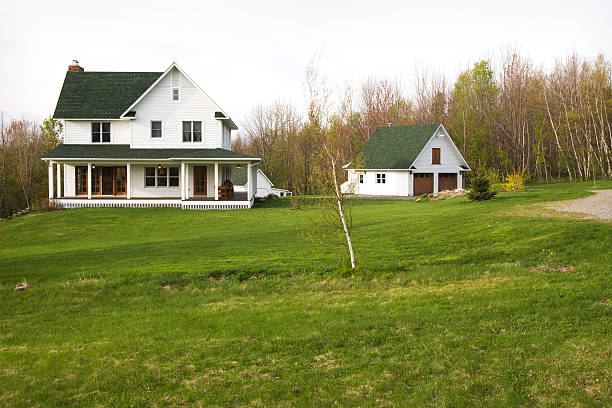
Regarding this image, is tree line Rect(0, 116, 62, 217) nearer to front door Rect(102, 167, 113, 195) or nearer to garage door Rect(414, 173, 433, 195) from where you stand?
front door Rect(102, 167, 113, 195)

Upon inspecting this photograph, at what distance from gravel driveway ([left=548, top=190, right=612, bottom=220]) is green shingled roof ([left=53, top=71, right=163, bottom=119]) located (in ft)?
90.1

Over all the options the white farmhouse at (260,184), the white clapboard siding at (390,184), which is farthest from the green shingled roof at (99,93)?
the white clapboard siding at (390,184)

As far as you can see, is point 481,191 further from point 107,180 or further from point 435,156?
point 107,180

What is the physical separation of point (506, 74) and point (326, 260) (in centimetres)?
4597

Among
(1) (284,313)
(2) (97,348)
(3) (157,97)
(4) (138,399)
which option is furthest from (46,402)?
(3) (157,97)

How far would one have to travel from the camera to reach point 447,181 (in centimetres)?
4050

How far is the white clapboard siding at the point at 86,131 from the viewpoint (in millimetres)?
33250

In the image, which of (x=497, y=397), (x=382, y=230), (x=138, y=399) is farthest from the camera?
(x=382, y=230)

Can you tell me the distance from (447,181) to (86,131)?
27.9 m

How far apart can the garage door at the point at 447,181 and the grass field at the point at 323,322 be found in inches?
967

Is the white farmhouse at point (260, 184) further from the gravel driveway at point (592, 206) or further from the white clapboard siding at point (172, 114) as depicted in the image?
the gravel driveway at point (592, 206)

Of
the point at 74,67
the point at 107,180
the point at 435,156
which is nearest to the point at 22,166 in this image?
the point at 74,67

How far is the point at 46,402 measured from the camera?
17.8 ft

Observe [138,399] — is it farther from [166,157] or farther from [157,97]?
[157,97]
